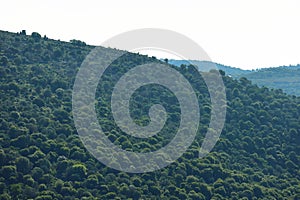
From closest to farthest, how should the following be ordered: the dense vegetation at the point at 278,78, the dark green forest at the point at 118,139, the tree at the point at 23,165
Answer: the tree at the point at 23,165
the dark green forest at the point at 118,139
the dense vegetation at the point at 278,78

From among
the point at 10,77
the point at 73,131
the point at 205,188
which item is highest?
the point at 10,77

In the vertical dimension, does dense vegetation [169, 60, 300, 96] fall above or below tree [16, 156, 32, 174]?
above

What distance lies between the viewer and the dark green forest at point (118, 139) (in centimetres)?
5428

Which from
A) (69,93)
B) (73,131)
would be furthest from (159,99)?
→ (73,131)

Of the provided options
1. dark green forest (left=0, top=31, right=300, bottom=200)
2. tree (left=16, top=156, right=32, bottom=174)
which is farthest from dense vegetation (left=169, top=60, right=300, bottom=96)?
tree (left=16, top=156, right=32, bottom=174)

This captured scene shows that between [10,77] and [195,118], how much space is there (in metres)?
23.8

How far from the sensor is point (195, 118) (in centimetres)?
7425

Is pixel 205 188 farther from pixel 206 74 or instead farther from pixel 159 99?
pixel 206 74

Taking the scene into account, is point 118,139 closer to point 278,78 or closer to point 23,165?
point 23,165

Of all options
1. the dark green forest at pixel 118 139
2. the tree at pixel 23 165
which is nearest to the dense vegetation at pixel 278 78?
the dark green forest at pixel 118 139

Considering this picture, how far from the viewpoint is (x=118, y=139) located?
63188 millimetres

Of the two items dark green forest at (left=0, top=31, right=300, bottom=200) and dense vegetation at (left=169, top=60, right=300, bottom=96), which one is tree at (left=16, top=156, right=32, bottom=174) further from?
dense vegetation at (left=169, top=60, right=300, bottom=96)

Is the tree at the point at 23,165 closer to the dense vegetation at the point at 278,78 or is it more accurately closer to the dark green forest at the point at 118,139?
the dark green forest at the point at 118,139

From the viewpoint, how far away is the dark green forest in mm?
54281
